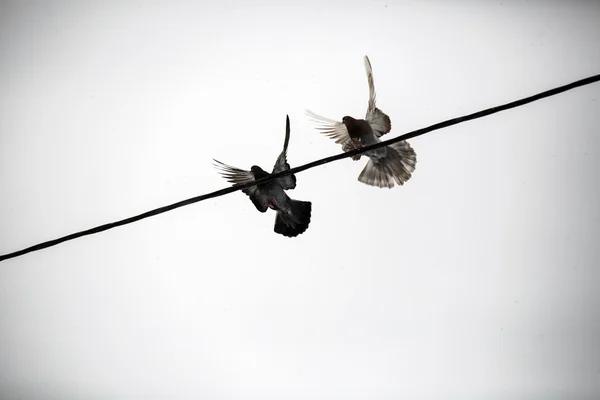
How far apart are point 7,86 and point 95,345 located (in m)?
0.78

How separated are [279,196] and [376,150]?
8.1 inches

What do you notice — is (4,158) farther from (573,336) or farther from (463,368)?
(573,336)

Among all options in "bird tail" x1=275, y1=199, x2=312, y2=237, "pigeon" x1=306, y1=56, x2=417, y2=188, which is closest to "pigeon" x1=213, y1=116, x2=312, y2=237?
"bird tail" x1=275, y1=199, x2=312, y2=237

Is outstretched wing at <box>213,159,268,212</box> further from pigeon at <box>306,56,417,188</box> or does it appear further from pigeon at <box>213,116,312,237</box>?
pigeon at <box>306,56,417,188</box>

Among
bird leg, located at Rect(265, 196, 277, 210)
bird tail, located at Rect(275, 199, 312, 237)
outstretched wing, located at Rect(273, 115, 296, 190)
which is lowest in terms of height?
bird tail, located at Rect(275, 199, 312, 237)

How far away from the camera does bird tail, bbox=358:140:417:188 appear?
73 cm

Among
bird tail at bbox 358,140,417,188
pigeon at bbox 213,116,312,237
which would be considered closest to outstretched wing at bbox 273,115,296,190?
pigeon at bbox 213,116,312,237

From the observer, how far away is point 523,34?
0.98 m

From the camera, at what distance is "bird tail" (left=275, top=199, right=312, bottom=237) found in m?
0.75

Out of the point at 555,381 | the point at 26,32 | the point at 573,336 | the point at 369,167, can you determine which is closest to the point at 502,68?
the point at 369,167

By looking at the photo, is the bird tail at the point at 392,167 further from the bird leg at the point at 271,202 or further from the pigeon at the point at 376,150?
the bird leg at the point at 271,202

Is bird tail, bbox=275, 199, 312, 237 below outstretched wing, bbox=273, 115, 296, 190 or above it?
below

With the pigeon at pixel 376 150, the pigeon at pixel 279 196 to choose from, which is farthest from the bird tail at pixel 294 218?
the pigeon at pixel 376 150

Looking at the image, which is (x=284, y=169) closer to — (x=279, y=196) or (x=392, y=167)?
(x=279, y=196)
